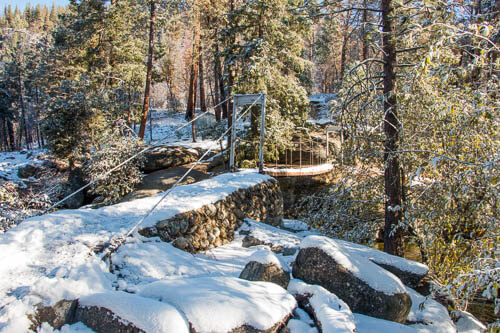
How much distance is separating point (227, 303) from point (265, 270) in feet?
2.37

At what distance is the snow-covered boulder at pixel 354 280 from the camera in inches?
104

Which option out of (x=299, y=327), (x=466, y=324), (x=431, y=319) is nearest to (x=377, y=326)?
(x=299, y=327)

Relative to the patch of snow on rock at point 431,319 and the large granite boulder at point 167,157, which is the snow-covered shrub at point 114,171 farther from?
the patch of snow on rock at point 431,319

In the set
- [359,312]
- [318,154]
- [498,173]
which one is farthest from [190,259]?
[318,154]

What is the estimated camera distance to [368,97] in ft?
15.6

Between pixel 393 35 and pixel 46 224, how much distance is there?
5.16 m

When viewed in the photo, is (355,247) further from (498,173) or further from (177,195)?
(177,195)

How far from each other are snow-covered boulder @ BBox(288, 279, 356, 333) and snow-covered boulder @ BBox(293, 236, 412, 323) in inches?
8.0

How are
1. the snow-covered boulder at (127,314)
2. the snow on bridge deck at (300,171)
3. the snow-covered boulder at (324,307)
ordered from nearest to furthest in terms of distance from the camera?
1. the snow-covered boulder at (127,314)
2. the snow-covered boulder at (324,307)
3. the snow on bridge deck at (300,171)

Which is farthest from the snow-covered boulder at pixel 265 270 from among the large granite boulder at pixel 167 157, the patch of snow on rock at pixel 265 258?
the large granite boulder at pixel 167 157

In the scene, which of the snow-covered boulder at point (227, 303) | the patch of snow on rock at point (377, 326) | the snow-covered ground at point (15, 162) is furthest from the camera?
the snow-covered ground at point (15, 162)

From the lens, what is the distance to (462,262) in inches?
140

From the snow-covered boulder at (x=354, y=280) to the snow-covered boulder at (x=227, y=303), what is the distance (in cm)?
48

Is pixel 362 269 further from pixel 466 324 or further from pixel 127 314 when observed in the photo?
pixel 127 314
